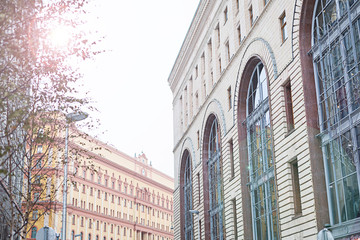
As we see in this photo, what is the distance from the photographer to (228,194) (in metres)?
34.3

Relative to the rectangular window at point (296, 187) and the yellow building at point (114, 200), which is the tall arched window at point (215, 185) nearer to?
the rectangular window at point (296, 187)

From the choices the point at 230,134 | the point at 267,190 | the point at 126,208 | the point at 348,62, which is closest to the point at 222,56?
the point at 230,134

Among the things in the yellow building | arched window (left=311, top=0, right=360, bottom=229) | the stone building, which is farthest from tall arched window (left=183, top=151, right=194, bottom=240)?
arched window (left=311, top=0, right=360, bottom=229)

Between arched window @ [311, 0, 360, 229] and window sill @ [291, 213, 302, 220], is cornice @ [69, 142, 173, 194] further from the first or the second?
arched window @ [311, 0, 360, 229]

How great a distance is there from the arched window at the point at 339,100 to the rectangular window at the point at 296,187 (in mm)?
2886

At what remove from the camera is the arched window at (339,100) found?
62.8 ft

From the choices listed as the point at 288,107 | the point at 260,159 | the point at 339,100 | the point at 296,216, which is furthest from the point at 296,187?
the point at 339,100

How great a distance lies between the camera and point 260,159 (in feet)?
94.1

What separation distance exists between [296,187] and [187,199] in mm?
25348

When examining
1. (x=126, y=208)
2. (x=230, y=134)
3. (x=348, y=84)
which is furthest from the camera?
(x=126, y=208)

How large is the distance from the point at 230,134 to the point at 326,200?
13300mm

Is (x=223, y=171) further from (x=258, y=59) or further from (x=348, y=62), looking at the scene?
(x=348, y=62)

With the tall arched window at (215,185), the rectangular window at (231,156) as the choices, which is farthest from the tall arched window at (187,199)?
the rectangular window at (231,156)

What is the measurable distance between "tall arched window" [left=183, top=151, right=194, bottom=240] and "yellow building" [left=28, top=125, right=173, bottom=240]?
20028 millimetres
